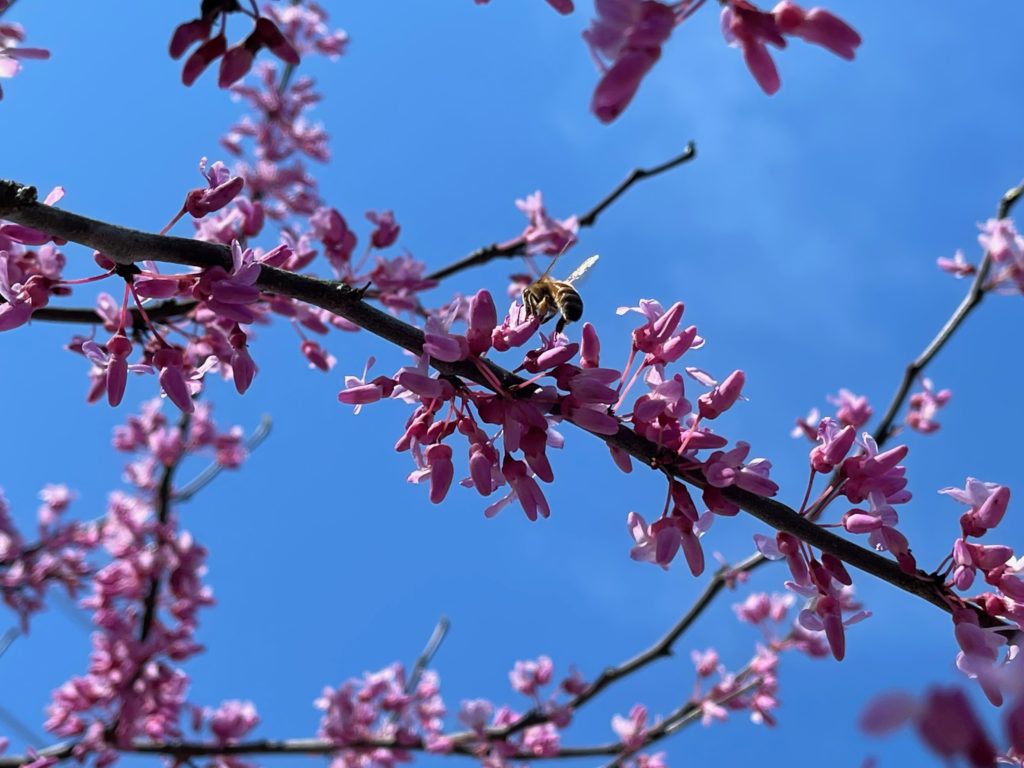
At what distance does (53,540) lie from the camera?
8453 mm

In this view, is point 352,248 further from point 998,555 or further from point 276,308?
point 998,555

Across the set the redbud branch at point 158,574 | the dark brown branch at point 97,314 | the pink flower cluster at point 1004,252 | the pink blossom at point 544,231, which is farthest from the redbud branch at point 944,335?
the redbud branch at point 158,574

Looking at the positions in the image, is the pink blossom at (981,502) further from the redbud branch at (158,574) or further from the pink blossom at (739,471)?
the redbud branch at (158,574)

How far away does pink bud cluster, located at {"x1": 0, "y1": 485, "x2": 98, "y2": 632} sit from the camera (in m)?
7.39

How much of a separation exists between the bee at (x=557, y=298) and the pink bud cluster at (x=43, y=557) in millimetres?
5491

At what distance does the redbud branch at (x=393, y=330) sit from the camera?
6.68 feet

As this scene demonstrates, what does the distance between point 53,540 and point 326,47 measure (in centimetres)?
673

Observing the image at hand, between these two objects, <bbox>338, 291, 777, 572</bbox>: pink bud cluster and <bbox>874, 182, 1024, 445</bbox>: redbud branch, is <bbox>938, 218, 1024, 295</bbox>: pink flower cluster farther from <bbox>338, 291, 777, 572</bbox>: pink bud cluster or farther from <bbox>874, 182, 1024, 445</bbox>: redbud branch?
<bbox>338, 291, 777, 572</bbox>: pink bud cluster

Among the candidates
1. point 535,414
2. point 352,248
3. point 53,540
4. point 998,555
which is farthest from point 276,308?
point 53,540

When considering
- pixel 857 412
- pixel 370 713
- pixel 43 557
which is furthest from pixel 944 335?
pixel 43 557

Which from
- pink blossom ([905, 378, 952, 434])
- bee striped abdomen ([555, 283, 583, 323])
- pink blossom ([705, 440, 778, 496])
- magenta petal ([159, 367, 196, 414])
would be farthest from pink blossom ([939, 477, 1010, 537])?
pink blossom ([905, 378, 952, 434])

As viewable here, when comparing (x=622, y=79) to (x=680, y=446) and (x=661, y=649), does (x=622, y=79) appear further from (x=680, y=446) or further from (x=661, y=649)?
(x=661, y=649)

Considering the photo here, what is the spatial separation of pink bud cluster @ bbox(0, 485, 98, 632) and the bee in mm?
5491

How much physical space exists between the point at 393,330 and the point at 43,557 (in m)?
7.60
